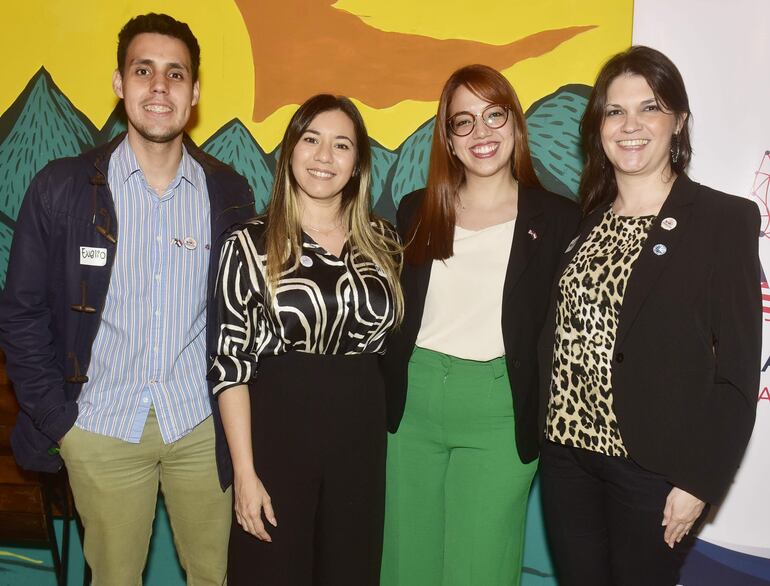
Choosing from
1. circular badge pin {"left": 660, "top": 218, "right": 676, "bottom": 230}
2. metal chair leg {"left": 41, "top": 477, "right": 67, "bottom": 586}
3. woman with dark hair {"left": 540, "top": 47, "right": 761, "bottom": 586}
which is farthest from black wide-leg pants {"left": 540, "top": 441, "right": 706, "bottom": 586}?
metal chair leg {"left": 41, "top": 477, "right": 67, "bottom": 586}

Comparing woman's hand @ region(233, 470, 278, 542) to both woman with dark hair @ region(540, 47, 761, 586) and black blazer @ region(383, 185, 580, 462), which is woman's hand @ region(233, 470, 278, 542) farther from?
woman with dark hair @ region(540, 47, 761, 586)

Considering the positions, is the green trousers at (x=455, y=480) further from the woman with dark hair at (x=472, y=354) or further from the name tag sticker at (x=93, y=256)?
the name tag sticker at (x=93, y=256)

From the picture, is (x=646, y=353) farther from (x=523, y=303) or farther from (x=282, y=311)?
(x=282, y=311)

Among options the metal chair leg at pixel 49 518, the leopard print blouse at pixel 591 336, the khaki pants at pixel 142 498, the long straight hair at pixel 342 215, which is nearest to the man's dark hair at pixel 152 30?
the long straight hair at pixel 342 215

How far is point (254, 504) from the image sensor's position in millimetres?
2066

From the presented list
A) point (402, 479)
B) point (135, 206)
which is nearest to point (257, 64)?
point (135, 206)

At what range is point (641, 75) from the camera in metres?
2.06

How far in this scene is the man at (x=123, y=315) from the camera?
2182 millimetres

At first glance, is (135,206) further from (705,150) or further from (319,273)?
(705,150)

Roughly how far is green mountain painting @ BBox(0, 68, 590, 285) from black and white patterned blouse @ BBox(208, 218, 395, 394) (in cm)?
91

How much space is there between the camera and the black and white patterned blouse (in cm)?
209

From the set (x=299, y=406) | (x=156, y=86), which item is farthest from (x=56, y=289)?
(x=299, y=406)

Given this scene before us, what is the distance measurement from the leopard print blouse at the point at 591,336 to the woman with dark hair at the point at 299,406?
0.54 metres

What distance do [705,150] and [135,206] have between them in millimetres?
2106
